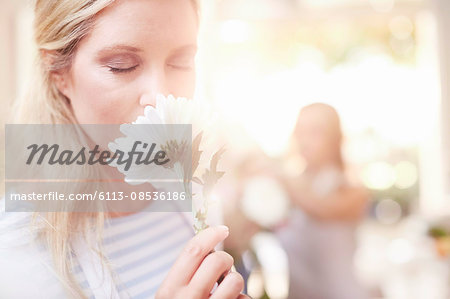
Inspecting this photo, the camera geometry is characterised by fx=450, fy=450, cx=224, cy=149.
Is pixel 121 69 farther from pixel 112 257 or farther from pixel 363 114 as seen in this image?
pixel 363 114

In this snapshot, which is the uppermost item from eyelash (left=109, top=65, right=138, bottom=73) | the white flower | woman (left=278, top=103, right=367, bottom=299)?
eyelash (left=109, top=65, right=138, bottom=73)

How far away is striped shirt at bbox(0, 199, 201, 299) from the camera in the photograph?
0.33m

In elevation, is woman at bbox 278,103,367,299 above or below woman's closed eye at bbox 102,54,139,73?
below

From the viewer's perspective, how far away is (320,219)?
112 cm

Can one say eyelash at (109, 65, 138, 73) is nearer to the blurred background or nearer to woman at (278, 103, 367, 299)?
the blurred background

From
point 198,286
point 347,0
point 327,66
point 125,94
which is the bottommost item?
point 198,286

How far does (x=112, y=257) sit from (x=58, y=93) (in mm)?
145

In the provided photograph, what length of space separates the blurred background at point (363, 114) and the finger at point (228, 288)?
0.61 m

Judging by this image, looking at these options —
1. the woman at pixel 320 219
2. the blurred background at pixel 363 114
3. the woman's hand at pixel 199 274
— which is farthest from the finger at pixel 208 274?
the woman at pixel 320 219

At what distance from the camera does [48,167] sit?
37cm

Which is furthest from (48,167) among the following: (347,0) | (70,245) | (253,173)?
(347,0)

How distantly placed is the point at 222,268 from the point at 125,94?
15cm

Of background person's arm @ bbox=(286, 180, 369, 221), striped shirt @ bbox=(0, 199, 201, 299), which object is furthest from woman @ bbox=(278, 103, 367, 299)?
striped shirt @ bbox=(0, 199, 201, 299)

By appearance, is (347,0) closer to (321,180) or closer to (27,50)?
(321,180)
